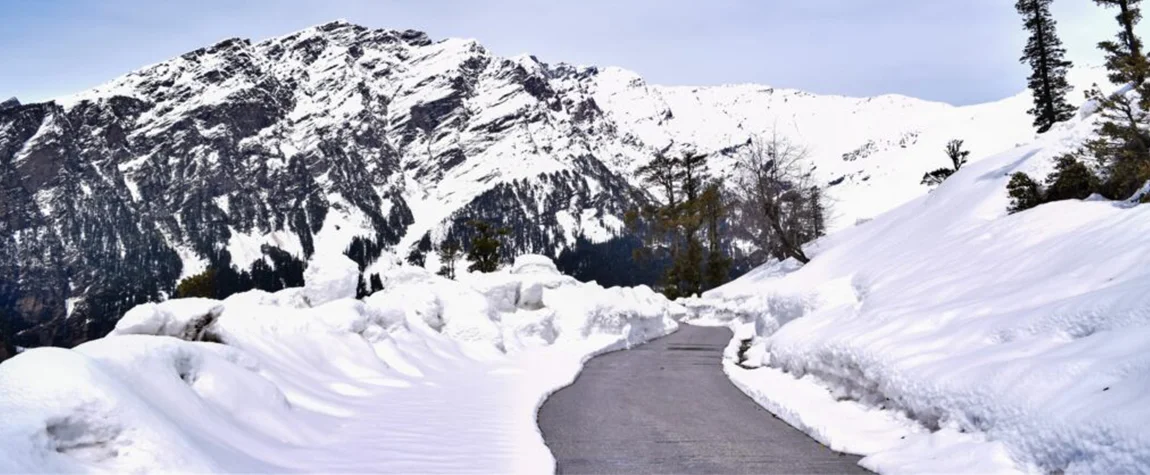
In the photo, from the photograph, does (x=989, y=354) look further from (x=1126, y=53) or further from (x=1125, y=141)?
(x=1126, y=53)

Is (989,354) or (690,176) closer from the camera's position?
(989,354)

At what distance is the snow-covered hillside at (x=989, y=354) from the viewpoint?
6.55 metres

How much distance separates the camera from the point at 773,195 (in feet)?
125

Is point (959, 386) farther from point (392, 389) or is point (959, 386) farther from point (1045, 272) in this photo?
point (392, 389)

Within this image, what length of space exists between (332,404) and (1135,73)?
19.7 m

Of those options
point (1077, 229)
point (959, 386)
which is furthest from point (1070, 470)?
point (1077, 229)

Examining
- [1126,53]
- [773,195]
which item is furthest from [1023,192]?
[773,195]

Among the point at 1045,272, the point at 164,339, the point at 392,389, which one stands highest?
the point at 164,339

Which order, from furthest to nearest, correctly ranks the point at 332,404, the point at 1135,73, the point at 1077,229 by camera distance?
the point at 1135,73
the point at 1077,229
the point at 332,404

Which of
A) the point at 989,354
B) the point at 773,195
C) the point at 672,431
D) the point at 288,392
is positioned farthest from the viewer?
the point at 773,195

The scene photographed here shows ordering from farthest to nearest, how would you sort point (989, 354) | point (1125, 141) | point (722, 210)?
point (722, 210) < point (1125, 141) < point (989, 354)

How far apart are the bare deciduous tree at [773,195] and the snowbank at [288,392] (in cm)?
1938

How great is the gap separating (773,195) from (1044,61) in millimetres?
21249

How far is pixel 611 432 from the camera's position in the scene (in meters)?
10.8
